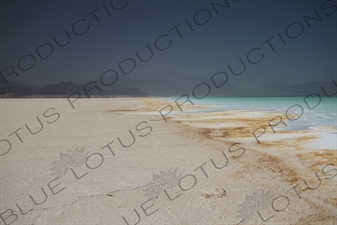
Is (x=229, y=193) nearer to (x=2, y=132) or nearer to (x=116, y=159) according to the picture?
(x=116, y=159)

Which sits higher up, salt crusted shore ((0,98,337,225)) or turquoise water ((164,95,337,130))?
salt crusted shore ((0,98,337,225))

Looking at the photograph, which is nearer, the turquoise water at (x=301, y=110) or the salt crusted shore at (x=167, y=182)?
the salt crusted shore at (x=167, y=182)

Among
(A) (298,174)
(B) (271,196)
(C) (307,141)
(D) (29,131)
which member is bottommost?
(C) (307,141)

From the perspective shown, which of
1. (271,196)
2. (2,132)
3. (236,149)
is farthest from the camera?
(2,132)

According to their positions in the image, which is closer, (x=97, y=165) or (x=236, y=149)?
(x=97, y=165)

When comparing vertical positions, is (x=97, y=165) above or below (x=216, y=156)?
above

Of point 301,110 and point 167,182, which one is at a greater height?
point 167,182

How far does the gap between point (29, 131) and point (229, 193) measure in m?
7.14

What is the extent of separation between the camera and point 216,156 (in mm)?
4871

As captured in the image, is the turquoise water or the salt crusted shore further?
the turquoise water

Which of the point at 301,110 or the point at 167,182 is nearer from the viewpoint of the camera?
the point at 167,182

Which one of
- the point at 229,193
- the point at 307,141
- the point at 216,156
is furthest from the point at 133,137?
the point at 307,141

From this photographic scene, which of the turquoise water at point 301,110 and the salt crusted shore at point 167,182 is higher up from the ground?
the salt crusted shore at point 167,182

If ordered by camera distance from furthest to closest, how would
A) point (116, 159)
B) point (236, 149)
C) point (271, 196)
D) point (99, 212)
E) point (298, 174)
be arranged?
point (236, 149), point (116, 159), point (298, 174), point (271, 196), point (99, 212)
